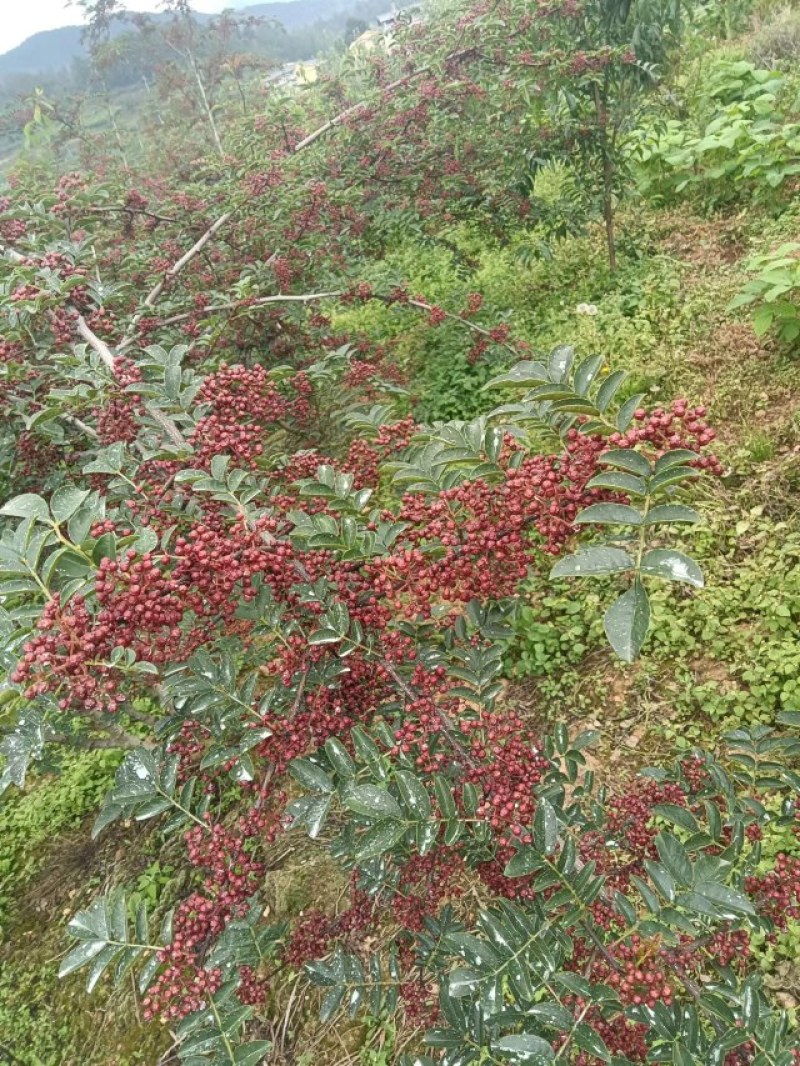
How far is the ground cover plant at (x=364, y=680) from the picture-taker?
1.13 meters

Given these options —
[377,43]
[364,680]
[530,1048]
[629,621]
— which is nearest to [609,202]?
[377,43]

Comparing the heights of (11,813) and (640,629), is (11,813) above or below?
below

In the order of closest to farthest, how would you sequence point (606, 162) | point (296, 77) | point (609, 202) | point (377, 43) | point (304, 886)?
point (304, 886), point (606, 162), point (609, 202), point (377, 43), point (296, 77)

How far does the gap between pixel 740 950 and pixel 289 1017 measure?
163cm

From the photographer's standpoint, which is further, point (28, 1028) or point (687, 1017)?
point (28, 1028)

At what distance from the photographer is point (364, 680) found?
4.76 feet

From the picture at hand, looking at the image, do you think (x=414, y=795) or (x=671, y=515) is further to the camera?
(x=414, y=795)

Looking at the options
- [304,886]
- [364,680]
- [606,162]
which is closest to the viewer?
[364,680]

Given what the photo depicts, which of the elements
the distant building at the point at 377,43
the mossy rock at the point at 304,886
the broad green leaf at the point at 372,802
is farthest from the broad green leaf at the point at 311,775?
the distant building at the point at 377,43

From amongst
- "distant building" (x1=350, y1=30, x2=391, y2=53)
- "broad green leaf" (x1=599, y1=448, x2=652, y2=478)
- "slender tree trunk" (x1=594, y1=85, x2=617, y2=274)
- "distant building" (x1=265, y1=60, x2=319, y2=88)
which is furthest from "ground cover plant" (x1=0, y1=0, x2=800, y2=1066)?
"distant building" (x1=265, y1=60, x2=319, y2=88)

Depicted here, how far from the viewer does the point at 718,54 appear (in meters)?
7.62

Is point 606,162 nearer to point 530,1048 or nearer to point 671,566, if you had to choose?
point 671,566

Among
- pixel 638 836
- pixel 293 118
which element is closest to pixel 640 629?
pixel 638 836

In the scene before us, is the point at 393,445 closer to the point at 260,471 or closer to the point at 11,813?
the point at 260,471
